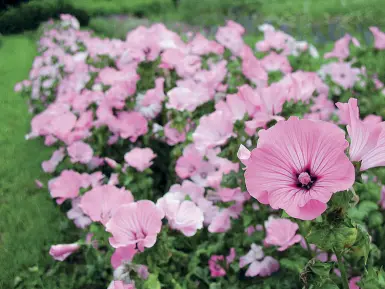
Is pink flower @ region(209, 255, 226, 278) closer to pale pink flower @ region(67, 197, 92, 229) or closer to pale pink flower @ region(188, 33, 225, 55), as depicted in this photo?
Answer: pale pink flower @ region(67, 197, 92, 229)

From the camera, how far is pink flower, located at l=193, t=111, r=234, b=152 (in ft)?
5.15

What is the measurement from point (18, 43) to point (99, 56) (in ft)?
5.80

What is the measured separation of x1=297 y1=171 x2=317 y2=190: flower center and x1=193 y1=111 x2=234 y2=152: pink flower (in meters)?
0.73

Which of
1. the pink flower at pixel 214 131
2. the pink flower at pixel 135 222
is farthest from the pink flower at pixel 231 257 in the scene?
the pink flower at pixel 135 222

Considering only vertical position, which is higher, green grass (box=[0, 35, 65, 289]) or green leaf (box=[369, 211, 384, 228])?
green leaf (box=[369, 211, 384, 228])

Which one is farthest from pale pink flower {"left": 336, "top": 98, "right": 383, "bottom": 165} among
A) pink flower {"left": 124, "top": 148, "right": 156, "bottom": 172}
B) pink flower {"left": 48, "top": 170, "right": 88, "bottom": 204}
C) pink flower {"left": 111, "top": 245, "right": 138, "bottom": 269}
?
pink flower {"left": 48, "top": 170, "right": 88, "bottom": 204}

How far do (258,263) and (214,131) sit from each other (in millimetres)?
416

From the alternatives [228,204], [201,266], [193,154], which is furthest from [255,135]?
[201,266]

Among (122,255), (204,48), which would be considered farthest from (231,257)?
(204,48)

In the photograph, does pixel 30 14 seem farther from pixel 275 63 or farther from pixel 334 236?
A: pixel 334 236

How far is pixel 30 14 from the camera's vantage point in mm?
3963

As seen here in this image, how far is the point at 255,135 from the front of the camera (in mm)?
1507

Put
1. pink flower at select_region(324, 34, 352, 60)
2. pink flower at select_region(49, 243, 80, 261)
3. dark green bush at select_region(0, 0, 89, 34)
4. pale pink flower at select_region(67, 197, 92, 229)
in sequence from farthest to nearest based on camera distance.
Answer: dark green bush at select_region(0, 0, 89, 34)
pink flower at select_region(324, 34, 352, 60)
pale pink flower at select_region(67, 197, 92, 229)
pink flower at select_region(49, 243, 80, 261)

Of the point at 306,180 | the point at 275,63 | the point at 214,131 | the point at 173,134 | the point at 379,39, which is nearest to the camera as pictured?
the point at 306,180
